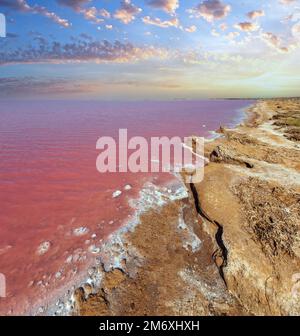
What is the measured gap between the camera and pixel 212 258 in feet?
21.4

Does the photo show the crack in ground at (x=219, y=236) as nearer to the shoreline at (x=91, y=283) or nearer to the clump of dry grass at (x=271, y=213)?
the clump of dry grass at (x=271, y=213)

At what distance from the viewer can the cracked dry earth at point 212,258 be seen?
514cm

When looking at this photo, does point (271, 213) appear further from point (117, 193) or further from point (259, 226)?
point (117, 193)

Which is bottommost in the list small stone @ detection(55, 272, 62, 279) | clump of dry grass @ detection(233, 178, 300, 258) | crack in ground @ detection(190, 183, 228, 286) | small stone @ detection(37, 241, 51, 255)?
small stone @ detection(55, 272, 62, 279)

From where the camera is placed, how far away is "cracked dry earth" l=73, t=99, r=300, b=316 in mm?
5145

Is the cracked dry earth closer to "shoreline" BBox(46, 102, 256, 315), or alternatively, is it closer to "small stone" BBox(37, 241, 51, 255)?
"shoreline" BBox(46, 102, 256, 315)

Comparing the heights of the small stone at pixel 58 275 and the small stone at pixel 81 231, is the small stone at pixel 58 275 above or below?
below

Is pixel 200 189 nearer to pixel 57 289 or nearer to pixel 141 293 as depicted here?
pixel 141 293

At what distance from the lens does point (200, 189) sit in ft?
32.8

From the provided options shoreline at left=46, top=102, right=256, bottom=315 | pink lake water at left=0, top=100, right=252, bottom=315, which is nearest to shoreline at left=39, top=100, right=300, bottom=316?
shoreline at left=46, top=102, right=256, bottom=315

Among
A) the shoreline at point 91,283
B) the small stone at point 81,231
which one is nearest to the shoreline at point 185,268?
the shoreline at point 91,283

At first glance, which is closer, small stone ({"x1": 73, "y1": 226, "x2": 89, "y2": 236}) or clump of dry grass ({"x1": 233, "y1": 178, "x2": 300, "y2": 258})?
clump of dry grass ({"x1": 233, "y1": 178, "x2": 300, "y2": 258})
